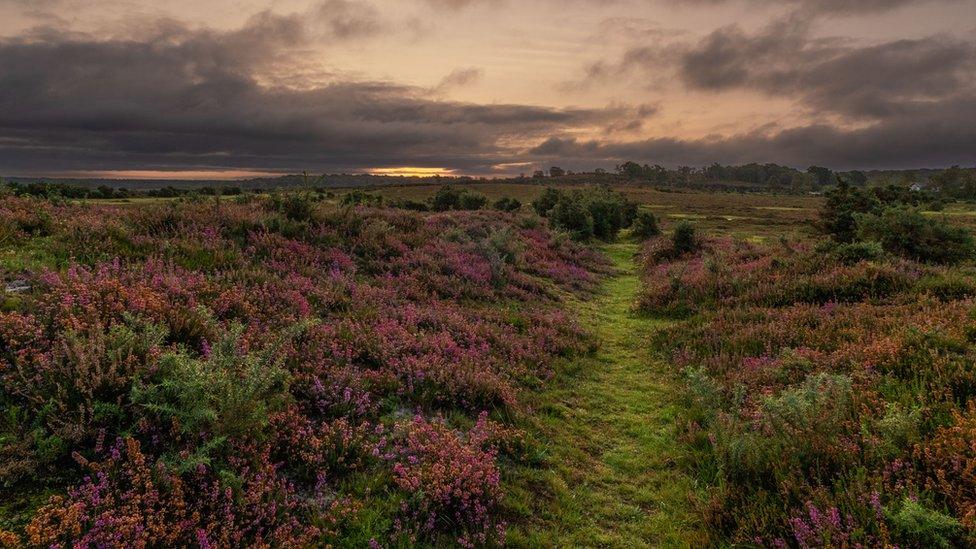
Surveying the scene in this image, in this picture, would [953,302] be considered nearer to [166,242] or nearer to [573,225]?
[166,242]

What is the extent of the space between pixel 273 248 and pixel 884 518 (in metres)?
12.9

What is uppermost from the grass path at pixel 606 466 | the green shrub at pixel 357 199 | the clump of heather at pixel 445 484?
the green shrub at pixel 357 199

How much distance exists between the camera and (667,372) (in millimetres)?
11000

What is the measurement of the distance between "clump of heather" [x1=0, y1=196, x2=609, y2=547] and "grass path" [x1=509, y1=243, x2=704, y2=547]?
0.68 meters

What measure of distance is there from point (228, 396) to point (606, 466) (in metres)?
5.35

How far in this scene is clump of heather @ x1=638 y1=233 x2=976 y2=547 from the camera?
4660 mm

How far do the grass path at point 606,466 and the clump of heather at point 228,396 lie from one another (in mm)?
677

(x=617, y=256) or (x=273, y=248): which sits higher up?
(x=273, y=248)

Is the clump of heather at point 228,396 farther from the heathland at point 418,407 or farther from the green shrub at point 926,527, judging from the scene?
the green shrub at point 926,527

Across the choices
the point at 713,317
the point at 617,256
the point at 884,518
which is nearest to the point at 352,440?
the point at 884,518

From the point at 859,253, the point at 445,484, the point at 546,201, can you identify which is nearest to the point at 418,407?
the point at 445,484

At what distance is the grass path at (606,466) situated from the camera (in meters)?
5.67

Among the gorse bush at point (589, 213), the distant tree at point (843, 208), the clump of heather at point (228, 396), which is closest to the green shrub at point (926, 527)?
the clump of heather at point (228, 396)

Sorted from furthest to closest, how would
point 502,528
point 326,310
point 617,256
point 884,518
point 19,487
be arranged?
1. point 617,256
2. point 326,310
3. point 502,528
4. point 884,518
5. point 19,487
